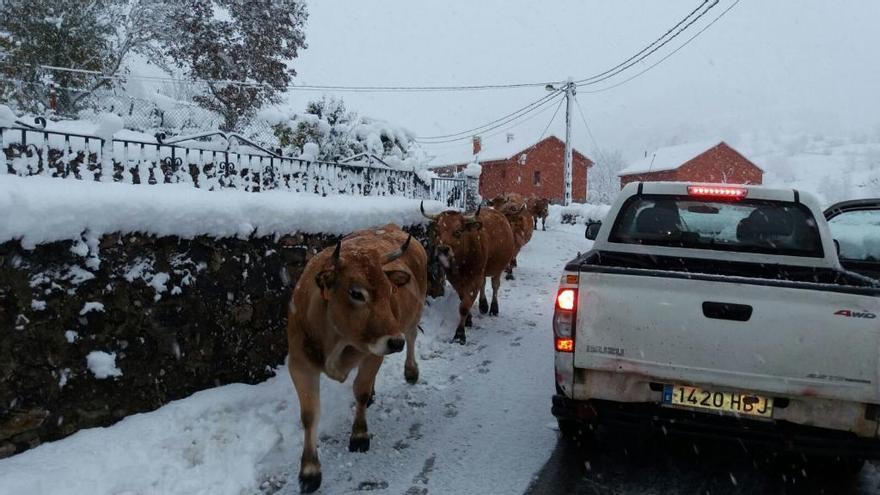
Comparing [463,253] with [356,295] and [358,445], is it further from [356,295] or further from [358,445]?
[356,295]

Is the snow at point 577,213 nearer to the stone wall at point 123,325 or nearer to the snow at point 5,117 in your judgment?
the stone wall at point 123,325

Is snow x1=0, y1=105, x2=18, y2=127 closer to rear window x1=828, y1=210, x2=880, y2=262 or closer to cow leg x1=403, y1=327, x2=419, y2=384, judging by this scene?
cow leg x1=403, y1=327, x2=419, y2=384

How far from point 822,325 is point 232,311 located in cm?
413

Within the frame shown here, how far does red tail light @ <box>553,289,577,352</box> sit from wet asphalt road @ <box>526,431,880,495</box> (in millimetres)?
932

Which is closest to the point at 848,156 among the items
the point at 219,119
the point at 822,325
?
the point at 219,119

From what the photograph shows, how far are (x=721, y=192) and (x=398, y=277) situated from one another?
2.81 meters

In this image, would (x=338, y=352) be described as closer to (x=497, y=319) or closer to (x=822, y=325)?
(x=822, y=325)

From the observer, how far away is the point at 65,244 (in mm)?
3627

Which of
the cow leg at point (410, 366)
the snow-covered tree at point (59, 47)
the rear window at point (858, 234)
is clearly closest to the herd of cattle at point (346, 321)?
the cow leg at point (410, 366)

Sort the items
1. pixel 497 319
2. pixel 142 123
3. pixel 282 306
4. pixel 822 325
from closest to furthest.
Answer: pixel 822 325 < pixel 282 306 < pixel 497 319 < pixel 142 123

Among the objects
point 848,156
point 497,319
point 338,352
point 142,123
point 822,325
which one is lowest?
point 497,319

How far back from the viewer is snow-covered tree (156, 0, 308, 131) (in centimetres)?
2005

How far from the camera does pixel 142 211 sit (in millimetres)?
4062

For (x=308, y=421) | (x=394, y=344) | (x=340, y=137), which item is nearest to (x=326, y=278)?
(x=394, y=344)
